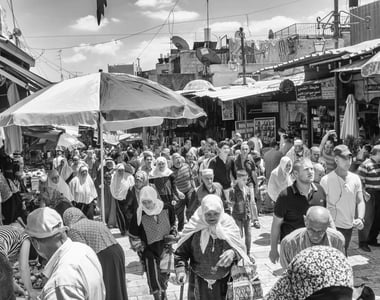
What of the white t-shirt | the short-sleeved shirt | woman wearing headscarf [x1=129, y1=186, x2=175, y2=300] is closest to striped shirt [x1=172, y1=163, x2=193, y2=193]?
woman wearing headscarf [x1=129, y1=186, x2=175, y2=300]

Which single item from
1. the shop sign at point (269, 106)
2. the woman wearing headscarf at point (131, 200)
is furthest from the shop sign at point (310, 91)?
the woman wearing headscarf at point (131, 200)

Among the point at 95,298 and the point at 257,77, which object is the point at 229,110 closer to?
the point at 257,77

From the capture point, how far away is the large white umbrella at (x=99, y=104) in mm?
4617

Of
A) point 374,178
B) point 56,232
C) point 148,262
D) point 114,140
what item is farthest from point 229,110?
point 114,140

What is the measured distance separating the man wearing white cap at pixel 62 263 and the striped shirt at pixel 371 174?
5.97m

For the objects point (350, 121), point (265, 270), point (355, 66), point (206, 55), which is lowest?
point (265, 270)

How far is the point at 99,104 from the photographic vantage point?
4672 millimetres

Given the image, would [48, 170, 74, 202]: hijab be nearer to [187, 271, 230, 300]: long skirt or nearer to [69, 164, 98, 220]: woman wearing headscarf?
[69, 164, 98, 220]: woman wearing headscarf

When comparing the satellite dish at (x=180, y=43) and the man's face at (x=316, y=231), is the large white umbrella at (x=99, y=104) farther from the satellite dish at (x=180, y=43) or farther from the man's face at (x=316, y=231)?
the satellite dish at (x=180, y=43)

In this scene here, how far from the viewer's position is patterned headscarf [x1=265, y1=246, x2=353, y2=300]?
75.0 inches

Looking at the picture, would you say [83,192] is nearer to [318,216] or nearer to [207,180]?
[207,180]

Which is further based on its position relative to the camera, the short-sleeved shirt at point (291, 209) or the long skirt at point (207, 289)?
the short-sleeved shirt at point (291, 209)

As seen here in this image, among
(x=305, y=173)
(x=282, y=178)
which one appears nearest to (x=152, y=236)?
(x=305, y=173)

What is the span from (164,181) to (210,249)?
14.7ft
